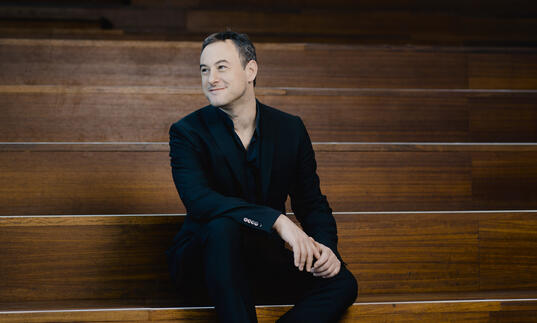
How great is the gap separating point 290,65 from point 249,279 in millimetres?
878

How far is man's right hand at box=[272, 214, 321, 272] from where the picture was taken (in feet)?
2.98

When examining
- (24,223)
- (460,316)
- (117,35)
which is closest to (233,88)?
(24,223)

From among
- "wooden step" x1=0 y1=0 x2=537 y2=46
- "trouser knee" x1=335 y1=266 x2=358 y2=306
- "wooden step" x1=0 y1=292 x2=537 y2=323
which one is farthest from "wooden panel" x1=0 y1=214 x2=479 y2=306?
"wooden step" x1=0 y1=0 x2=537 y2=46

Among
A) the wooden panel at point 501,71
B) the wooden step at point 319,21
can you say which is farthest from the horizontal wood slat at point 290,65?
the wooden step at point 319,21

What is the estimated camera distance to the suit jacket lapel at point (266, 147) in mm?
1054

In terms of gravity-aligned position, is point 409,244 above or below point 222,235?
below

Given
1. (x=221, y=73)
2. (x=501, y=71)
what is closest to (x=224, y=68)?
(x=221, y=73)

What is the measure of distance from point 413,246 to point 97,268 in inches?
29.1

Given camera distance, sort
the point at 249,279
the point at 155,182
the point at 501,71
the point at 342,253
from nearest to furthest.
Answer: the point at 249,279 < the point at 342,253 < the point at 155,182 < the point at 501,71

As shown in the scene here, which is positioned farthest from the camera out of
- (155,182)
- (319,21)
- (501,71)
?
(319,21)

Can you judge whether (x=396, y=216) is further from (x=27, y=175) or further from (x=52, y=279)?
(x=27, y=175)

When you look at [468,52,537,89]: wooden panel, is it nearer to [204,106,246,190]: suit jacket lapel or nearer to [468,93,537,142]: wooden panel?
[468,93,537,142]: wooden panel

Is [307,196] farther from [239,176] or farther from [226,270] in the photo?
[226,270]

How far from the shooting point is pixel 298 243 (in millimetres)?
910
